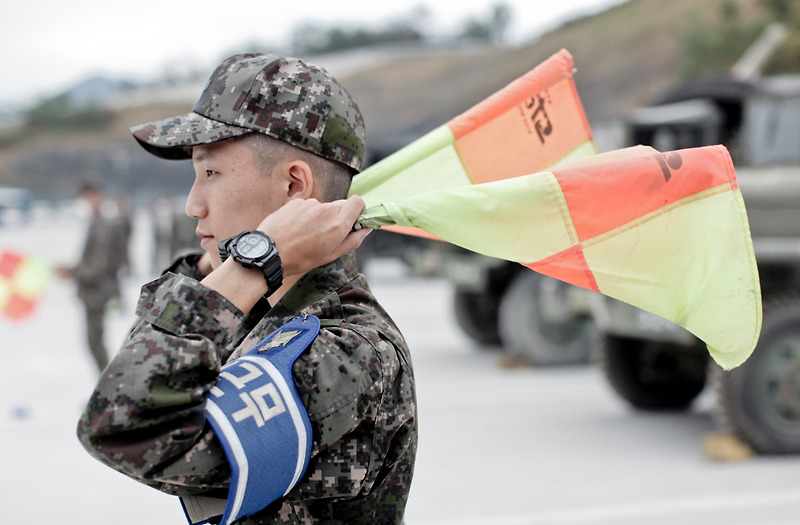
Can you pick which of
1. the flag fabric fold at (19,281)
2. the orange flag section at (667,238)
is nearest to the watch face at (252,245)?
the orange flag section at (667,238)

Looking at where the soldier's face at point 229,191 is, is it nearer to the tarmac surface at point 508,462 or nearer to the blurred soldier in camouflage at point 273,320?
the blurred soldier in camouflage at point 273,320

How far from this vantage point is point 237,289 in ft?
3.97

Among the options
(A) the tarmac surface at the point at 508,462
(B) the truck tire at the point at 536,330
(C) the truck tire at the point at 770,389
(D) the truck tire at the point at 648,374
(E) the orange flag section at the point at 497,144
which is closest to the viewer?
(E) the orange flag section at the point at 497,144

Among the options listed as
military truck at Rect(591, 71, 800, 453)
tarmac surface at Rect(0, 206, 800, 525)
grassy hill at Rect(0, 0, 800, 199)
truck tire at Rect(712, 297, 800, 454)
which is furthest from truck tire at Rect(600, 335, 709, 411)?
grassy hill at Rect(0, 0, 800, 199)

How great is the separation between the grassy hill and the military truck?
22.7 metres

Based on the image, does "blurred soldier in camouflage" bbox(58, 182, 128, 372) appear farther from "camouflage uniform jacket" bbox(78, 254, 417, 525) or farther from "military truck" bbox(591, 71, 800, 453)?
"camouflage uniform jacket" bbox(78, 254, 417, 525)

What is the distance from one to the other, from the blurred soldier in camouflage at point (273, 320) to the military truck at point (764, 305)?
12.9 feet

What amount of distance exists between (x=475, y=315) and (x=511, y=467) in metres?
4.30

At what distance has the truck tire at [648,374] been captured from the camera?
21.3 feet

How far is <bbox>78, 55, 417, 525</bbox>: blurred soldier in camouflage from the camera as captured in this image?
3.70 feet

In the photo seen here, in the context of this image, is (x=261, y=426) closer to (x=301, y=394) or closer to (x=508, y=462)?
(x=301, y=394)

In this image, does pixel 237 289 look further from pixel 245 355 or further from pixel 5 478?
pixel 5 478

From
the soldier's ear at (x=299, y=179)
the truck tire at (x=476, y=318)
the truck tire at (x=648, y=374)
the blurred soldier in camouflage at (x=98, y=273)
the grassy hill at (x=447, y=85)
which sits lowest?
the grassy hill at (x=447, y=85)

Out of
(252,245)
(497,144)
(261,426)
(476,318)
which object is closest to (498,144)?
(497,144)
